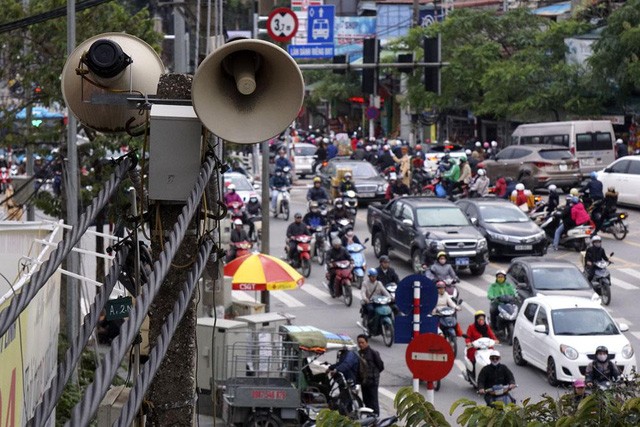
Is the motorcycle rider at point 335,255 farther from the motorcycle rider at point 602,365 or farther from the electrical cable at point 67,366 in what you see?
the electrical cable at point 67,366

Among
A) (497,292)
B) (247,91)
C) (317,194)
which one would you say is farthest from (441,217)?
(247,91)

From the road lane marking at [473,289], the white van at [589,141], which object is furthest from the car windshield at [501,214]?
the white van at [589,141]

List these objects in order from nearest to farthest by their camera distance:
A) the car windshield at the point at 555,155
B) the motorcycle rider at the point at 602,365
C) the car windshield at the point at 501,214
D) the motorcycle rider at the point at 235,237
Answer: the motorcycle rider at the point at 602,365 → the motorcycle rider at the point at 235,237 → the car windshield at the point at 501,214 → the car windshield at the point at 555,155

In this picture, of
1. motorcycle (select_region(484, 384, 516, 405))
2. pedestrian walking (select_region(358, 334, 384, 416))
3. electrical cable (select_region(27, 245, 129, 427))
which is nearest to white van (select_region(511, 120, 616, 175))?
pedestrian walking (select_region(358, 334, 384, 416))

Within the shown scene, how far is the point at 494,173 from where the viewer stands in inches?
1628

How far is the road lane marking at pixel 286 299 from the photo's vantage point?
26.4m

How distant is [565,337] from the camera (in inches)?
Answer: 773

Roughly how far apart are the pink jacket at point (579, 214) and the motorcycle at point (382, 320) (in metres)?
8.87

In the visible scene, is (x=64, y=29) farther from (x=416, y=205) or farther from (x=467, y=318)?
(x=416, y=205)

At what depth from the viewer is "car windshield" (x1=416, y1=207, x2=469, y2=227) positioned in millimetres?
28766

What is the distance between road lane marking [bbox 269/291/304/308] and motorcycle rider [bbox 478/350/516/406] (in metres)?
8.89

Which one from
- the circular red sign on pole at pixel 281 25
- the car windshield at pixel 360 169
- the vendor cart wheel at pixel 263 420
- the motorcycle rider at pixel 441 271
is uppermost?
the circular red sign on pole at pixel 281 25

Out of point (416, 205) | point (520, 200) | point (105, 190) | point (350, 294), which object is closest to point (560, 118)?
point (520, 200)

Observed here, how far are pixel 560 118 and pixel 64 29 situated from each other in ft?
105
